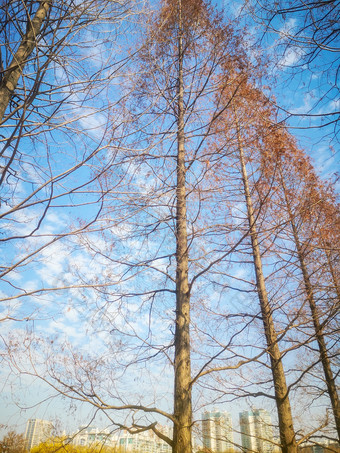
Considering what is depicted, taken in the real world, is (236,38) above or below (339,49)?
above

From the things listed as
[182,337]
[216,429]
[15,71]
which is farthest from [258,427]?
[15,71]

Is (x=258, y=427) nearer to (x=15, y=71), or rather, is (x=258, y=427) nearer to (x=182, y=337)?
(x=182, y=337)

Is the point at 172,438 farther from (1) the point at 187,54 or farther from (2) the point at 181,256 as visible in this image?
(1) the point at 187,54

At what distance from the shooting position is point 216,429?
4211 mm

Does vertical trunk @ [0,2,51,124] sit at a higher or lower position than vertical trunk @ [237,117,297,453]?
higher

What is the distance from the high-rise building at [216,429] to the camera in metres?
Result: 3.54

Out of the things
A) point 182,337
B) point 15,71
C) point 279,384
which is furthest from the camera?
point 279,384

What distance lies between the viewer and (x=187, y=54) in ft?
16.4

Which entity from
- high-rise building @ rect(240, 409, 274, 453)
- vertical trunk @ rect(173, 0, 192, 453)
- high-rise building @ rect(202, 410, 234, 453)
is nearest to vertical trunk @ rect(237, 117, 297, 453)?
high-rise building @ rect(240, 409, 274, 453)

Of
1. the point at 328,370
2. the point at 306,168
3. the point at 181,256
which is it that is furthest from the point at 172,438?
the point at 306,168

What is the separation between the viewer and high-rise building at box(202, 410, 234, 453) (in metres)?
3.54

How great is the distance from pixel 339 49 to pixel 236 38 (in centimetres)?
256

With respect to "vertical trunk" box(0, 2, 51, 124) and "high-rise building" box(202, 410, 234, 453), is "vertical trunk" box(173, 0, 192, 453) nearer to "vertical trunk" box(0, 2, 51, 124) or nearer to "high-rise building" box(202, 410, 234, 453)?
"high-rise building" box(202, 410, 234, 453)

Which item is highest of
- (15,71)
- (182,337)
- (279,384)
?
(15,71)
